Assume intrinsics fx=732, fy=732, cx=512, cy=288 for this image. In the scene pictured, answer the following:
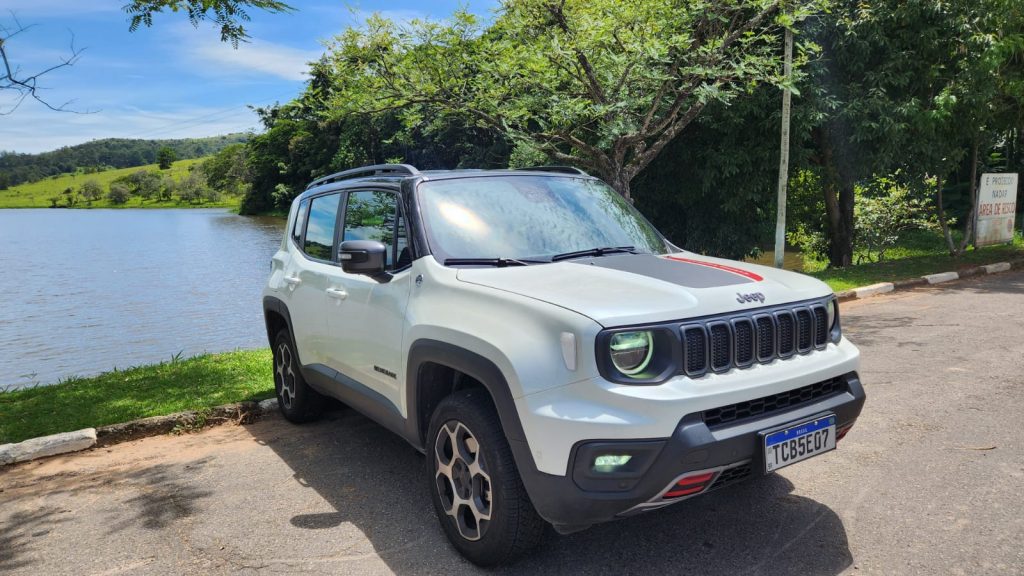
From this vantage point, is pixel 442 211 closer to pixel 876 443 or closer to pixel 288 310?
pixel 288 310

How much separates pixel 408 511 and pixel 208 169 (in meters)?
138

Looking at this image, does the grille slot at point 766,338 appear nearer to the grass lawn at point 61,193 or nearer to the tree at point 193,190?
the tree at point 193,190

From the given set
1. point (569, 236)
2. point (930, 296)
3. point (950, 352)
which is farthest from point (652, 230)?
point (930, 296)

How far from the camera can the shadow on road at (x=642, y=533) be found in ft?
10.8

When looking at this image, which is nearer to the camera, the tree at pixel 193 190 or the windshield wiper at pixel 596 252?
the windshield wiper at pixel 596 252

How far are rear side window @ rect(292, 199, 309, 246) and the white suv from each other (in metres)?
1.16

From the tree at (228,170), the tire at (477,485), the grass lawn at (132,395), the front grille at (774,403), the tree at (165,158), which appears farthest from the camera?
the tree at (165,158)

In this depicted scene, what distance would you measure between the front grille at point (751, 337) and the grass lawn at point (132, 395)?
455 cm

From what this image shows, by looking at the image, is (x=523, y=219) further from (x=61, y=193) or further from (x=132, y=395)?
(x=61, y=193)

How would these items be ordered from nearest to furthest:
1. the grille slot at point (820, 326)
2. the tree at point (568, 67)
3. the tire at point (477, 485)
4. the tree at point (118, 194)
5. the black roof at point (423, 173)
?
1. the tire at point (477, 485)
2. the grille slot at point (820, 326)
3. the black roof at point (423, 173)
4. the tree at point (568, 67)
5. the tree at point (118, 194)

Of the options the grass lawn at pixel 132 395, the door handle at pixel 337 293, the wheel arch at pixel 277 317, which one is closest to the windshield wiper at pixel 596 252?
the door handle at pixel 337 293

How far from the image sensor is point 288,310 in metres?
5.41

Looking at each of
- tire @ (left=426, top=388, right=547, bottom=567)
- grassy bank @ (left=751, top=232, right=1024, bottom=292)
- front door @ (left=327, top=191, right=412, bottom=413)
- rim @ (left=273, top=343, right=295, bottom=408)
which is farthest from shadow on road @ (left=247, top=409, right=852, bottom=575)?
grassy bank @ (left=751, top=232, right=1024, bottom=292)

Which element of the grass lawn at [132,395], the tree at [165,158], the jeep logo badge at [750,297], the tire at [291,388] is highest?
the tree at [165,158]
